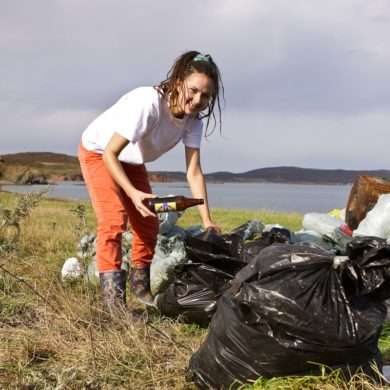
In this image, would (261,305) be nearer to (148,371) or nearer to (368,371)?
(368,371)

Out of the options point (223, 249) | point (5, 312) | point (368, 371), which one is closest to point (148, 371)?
point (368, 371)

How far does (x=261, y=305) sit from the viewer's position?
2.43 metres

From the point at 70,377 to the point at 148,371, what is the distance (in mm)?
375

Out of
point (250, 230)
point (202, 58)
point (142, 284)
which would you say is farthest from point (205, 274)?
point (202, 58)

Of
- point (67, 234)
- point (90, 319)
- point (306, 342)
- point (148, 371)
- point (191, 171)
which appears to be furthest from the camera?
point (67, 234)

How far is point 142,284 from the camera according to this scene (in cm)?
439

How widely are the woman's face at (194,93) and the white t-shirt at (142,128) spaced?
0.14 metres

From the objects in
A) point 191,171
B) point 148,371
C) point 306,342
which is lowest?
point 148,371

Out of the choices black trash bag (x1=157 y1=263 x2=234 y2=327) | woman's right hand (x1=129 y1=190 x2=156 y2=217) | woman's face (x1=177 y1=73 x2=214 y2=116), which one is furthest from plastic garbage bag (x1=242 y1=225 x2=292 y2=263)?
woman's face (x1=177 y1=73 x2=214 y2=116)

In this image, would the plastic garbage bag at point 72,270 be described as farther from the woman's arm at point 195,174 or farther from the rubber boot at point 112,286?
the woman's arm at point 195,174

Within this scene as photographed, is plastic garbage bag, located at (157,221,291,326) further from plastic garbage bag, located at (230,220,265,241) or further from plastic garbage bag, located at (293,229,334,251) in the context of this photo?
plastic garbage bag, located at (293,229,334,251)

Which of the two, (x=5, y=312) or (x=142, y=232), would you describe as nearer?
(x=5, y=312)

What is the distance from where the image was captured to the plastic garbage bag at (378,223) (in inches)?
209

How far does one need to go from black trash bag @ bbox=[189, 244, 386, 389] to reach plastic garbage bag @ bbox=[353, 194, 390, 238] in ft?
9.32
